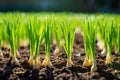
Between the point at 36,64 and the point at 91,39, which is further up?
the point at 91,39

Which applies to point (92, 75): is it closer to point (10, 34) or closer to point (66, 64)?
point (66, 64)

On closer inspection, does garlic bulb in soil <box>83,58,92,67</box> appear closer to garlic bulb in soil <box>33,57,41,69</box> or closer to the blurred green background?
garlic bulb in soil <box>33,57,41,69</box>

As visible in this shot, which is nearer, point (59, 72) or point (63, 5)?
point (59, 72)

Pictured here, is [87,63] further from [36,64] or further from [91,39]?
[36,64]

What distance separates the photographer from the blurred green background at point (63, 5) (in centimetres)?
1989

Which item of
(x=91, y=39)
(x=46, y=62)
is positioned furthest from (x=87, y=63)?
(x=46, y=62)

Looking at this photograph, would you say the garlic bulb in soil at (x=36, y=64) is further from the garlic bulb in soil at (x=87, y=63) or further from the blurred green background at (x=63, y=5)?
the blurred green background at (x=63, y=5)

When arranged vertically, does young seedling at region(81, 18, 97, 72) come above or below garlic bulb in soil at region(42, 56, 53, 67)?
above

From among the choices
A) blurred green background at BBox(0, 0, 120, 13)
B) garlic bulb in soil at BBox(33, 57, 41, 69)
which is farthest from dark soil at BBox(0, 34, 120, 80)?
blurred green background at BBox(0, 0, 120, 13)

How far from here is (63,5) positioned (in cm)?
2116

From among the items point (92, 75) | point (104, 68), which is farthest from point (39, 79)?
point (104, 68)

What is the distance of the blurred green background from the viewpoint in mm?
19891

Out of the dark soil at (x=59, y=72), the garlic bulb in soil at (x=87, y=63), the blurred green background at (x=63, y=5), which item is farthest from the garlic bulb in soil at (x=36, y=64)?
the blurred green background at (x=63, y=5)

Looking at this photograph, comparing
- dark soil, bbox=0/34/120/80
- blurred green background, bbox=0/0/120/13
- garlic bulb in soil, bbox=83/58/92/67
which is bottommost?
dark soil, bbox=0/34/120/80
